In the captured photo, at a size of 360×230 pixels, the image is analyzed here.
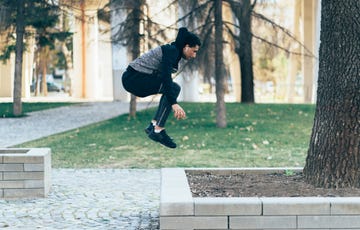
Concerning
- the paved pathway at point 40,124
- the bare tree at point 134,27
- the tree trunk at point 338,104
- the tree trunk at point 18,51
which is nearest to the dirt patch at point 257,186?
the tree trunk at point 338,104

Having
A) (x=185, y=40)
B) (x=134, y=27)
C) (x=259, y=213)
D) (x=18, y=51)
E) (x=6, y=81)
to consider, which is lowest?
(x=259, y=213)

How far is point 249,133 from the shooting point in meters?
16.7

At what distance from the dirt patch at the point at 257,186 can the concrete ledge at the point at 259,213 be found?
2.35 feet

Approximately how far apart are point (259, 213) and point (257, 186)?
1224 millimetres

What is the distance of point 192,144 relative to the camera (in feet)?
47.2

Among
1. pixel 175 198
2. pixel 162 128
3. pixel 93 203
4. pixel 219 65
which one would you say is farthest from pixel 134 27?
pixel 175 198

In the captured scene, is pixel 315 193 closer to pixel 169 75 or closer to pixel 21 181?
pixel 169 75

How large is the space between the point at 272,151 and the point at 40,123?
10362 millimetres

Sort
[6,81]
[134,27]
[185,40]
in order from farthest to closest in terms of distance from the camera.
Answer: [6,81]
[134,27]
[185,40]

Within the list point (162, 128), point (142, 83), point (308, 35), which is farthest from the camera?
point (308, 35)

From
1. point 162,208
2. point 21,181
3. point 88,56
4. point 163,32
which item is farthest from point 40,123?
point 88,56

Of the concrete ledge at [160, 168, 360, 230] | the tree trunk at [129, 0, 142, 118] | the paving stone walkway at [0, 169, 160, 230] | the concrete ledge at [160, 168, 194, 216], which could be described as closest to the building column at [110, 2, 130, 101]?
the tree trunk at [129, 0, 142, 118]

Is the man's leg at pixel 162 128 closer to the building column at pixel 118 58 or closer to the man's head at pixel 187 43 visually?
the man's head at pixel 187 43

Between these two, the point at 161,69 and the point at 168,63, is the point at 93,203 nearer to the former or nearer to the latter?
the point at 161,69
